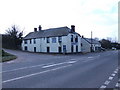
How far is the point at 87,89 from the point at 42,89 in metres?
1.82

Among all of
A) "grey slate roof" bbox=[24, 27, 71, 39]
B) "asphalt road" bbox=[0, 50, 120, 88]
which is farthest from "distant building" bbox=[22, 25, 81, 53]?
"asphalt road" bbox=[0, 50, 120, 88]

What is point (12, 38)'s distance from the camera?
250 ft

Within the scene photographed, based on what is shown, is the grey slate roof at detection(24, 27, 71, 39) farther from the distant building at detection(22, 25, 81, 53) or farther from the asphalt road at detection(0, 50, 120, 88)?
the asphalt road at detection(0, 50, 120, 88)

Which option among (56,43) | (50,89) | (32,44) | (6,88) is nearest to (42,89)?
(50,89)

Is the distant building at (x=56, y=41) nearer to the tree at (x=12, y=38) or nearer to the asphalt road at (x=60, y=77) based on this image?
the tree at (x=12, y=38)

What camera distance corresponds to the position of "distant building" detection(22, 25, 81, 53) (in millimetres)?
60281

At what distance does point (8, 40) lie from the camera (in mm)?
75500

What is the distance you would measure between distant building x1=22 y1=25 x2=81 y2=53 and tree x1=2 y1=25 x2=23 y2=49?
821 centimetres

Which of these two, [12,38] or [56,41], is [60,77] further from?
[12,38]

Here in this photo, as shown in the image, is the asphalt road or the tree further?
the tree

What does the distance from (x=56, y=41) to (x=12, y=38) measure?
2219 cm

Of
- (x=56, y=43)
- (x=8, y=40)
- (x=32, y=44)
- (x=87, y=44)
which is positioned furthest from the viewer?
(x=87, y=44)

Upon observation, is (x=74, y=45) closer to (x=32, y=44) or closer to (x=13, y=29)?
(x=32, y=44)

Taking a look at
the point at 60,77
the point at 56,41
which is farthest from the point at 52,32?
the point at 60,77
